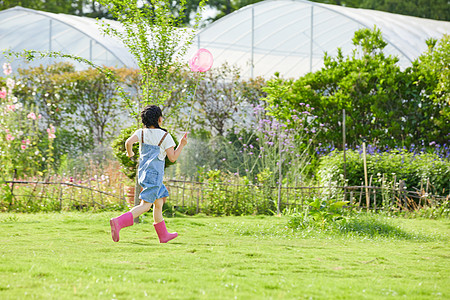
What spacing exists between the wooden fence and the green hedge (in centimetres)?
21

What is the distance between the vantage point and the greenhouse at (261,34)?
52.4 feet

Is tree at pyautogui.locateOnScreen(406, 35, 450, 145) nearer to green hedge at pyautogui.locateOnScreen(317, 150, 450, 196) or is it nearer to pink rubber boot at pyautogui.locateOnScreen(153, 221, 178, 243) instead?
green hedge at pyautogui.locateOnScreen(317, 150, 450, 196)

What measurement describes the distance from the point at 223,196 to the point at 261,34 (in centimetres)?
994

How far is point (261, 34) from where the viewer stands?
17484 mm

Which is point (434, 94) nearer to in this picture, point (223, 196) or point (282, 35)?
point (223, 196)

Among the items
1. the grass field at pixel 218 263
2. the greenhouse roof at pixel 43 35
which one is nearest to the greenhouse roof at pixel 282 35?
the greenhouse roof at pixel 43 35

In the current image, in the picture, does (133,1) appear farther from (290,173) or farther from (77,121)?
(77,121)

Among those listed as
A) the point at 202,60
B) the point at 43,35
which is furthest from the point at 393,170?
the point at 43,35

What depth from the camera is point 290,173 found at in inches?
374

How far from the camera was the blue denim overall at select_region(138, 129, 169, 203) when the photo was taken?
16.5ft

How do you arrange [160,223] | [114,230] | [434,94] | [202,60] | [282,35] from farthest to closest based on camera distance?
1. [282,35]
2. [434,94]
3. [202,60]
4. [160,223]
5. [114,230]

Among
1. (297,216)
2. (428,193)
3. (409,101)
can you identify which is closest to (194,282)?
(297,216)

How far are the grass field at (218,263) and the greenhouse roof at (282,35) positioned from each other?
10867 mm

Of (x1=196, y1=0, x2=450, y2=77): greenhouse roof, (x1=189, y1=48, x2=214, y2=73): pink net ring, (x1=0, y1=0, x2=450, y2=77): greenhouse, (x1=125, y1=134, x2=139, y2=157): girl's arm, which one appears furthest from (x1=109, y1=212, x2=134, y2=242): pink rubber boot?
(x1=196, y1=0, x2=450, y2=77): greenhouse roof
